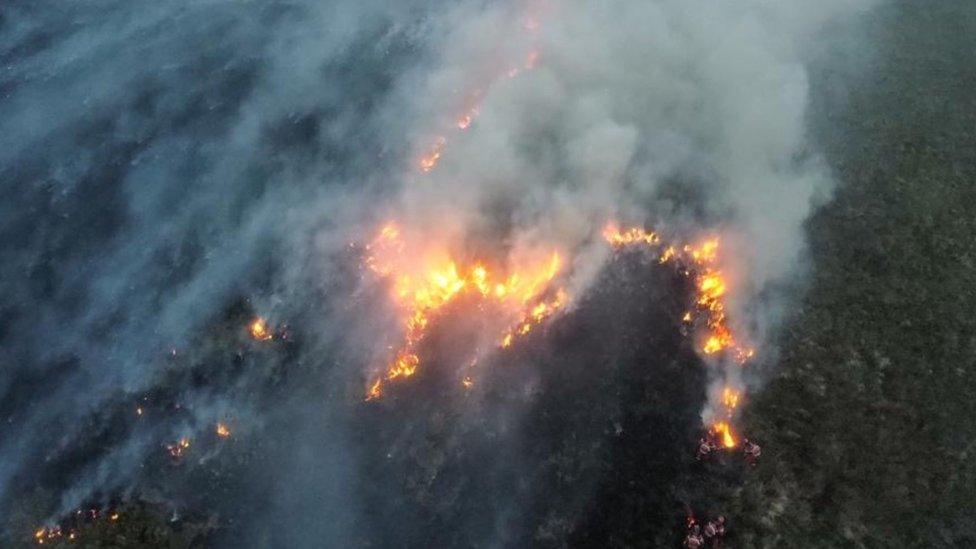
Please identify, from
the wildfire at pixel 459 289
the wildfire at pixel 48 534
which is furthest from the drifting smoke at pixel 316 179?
the wildfire at pixel 48 534

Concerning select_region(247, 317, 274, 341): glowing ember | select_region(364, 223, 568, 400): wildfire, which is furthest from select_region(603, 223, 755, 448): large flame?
select_region(247, 317, 274, 341): glowing ember

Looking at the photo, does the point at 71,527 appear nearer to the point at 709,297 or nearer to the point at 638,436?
the point at 638,436

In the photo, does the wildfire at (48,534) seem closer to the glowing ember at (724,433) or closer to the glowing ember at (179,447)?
the glowing ember at (179,447)

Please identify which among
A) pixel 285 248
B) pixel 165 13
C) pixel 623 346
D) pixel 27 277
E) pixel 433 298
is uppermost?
pixel 165 13

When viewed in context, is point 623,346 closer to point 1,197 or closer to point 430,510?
point 430,510

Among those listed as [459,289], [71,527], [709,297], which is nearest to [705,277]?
[709,297]

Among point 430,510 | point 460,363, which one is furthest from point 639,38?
point 430,510

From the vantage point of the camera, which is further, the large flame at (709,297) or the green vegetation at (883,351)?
the large flame at (709,297)
